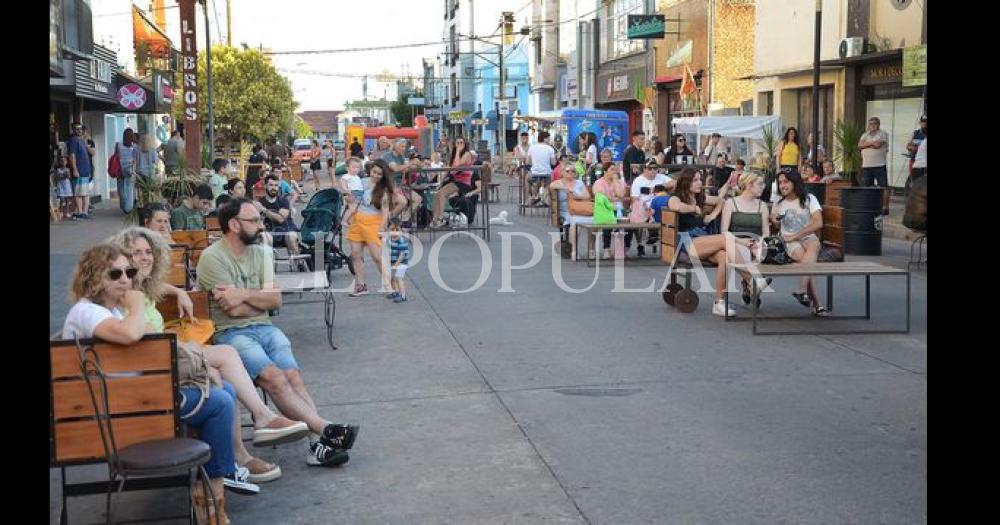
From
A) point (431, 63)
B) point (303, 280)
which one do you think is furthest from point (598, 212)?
point (431, 63)

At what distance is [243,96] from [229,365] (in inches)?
1899

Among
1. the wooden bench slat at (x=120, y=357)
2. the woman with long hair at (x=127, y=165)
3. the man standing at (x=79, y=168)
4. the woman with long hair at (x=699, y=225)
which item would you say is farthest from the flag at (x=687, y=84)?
the wooden bench slat at (x=120, y=357)

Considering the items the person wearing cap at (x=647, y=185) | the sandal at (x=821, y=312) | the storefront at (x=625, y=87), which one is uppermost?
the storefront at (x=625, y=87)

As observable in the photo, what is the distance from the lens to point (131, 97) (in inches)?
1084

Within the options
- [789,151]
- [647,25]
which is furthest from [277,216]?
[647,25]

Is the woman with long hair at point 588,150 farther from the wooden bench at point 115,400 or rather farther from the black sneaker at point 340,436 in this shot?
the wooden bench at point 115,400

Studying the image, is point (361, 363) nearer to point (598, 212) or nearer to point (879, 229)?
point (598, 212)

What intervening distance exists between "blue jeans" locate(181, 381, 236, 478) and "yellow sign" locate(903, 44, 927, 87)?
1957 cm

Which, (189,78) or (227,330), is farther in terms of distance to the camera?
(189,78)

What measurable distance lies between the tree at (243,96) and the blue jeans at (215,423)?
47.5 metres

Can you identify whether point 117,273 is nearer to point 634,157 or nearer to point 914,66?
point 914,66

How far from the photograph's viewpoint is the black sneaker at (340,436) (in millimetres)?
6422
